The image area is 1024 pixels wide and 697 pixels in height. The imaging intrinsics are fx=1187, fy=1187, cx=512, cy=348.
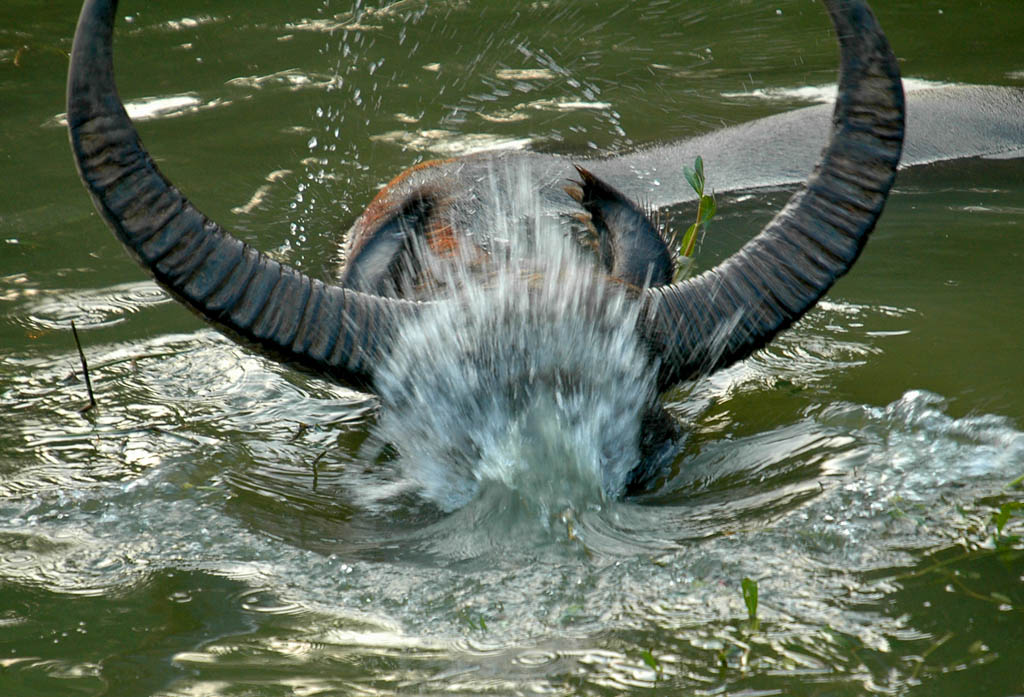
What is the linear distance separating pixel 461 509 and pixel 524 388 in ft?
1.30

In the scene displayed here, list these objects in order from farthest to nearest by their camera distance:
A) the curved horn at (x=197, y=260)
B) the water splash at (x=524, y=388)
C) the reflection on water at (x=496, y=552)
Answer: the water splash at (x=524, y=388) < the curved horn at (x=197, y=260) < the reflection on water at (x=496, y=552)

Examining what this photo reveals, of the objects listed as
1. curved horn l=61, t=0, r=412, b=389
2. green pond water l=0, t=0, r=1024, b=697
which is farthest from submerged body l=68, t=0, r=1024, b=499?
green pond water l=0, t=0, r=1024, b=697

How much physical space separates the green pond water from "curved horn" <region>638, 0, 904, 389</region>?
43cm

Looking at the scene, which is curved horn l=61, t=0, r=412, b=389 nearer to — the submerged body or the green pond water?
the submerged body

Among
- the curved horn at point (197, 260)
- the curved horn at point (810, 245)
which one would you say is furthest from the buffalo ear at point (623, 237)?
the curved horn at point (197, 260)

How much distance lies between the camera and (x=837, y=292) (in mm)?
4613

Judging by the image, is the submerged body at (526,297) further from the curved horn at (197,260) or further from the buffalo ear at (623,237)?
the buffalo ear at (623,237)

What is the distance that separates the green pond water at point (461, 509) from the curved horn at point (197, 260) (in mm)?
513

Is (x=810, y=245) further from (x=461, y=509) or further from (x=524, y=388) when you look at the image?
(x=461, y=509)

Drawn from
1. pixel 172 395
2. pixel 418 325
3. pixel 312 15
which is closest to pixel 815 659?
pixel 418 325

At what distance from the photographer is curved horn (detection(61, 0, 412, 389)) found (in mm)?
2637

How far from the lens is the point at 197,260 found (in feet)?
8.96

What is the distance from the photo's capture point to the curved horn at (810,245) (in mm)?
2949

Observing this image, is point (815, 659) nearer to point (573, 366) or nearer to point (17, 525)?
point (573, 366)
